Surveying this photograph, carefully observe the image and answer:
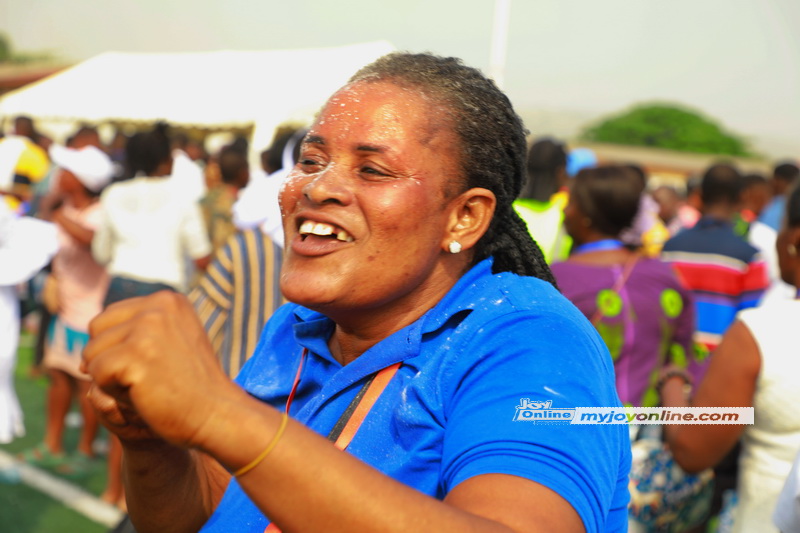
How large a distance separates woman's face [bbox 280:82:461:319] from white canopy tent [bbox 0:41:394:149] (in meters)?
Answer: 13.8

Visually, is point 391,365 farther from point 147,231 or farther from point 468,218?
point 147,231

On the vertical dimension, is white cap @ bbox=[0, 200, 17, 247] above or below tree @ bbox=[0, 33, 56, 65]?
above

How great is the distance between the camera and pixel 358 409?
1.50 meters

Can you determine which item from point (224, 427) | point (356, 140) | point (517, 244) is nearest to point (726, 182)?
point (517, 244)

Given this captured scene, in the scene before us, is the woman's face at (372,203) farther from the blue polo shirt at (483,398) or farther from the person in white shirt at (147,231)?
the person in white shirt at (147,231)

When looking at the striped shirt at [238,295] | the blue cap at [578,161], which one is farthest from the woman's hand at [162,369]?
the blue cap at [578,161]

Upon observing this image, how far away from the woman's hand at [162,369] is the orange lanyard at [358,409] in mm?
409

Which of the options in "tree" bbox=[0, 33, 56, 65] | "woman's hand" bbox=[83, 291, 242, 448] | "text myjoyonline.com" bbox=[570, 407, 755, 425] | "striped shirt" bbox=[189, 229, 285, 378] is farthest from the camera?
"tree" bbox=[0, 33, 56, 65]

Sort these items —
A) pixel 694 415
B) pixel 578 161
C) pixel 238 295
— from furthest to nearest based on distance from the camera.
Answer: pixel 578 161 → pixel 238 295 → pixel 694 415

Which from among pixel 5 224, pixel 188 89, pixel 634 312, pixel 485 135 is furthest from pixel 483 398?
pixel 188 89

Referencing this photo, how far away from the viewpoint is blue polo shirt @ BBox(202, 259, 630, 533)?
121 cm

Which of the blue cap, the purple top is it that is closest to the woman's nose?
the purple top

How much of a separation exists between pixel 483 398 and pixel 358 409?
0.99 feet

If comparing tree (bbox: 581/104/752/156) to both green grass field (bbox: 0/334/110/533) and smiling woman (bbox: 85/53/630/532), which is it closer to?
green grass field (bbox: 0/334/110/533)
